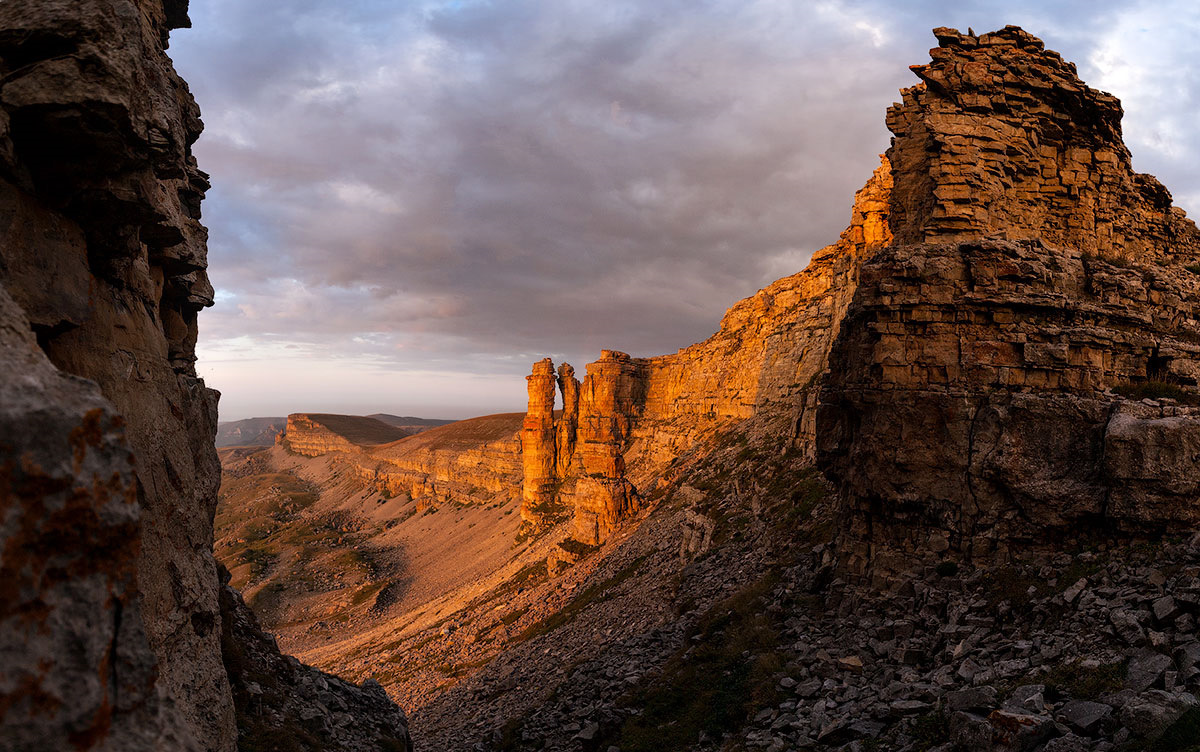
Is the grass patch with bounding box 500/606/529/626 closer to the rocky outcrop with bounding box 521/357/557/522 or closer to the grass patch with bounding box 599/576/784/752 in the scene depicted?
the grass patch with bounding box 599/576/784/752

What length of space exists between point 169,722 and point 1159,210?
27491mm

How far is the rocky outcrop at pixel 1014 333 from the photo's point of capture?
1342cm

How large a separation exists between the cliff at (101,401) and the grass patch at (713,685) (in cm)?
1159

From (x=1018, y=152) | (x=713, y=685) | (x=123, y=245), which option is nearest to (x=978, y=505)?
(x=713, y=685)

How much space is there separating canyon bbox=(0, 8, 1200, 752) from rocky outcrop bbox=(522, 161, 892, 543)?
19444 millimetres

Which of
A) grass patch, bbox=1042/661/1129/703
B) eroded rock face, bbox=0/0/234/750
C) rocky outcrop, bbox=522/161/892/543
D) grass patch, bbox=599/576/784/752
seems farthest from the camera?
rocky outcrop, bbox=522/161/892/543

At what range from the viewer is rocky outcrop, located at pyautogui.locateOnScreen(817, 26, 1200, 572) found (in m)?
13.4

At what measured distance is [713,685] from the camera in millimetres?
17312

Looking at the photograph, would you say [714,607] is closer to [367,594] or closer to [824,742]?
[824,742]

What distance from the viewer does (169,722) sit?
4203 millimetres

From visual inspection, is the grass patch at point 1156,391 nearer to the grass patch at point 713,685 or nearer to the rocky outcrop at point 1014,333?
the rocky outcrop at point 1014,333

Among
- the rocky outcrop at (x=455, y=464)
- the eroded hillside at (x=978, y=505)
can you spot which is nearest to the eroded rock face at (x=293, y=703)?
the eroded hillside at (x=978, y=505)

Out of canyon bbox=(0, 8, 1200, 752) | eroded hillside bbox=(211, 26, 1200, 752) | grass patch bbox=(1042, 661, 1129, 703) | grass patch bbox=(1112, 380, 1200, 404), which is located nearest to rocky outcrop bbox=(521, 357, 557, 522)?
canyon bbox=(0, 8, 1200, 752)

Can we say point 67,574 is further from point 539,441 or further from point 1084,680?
point 539,441
